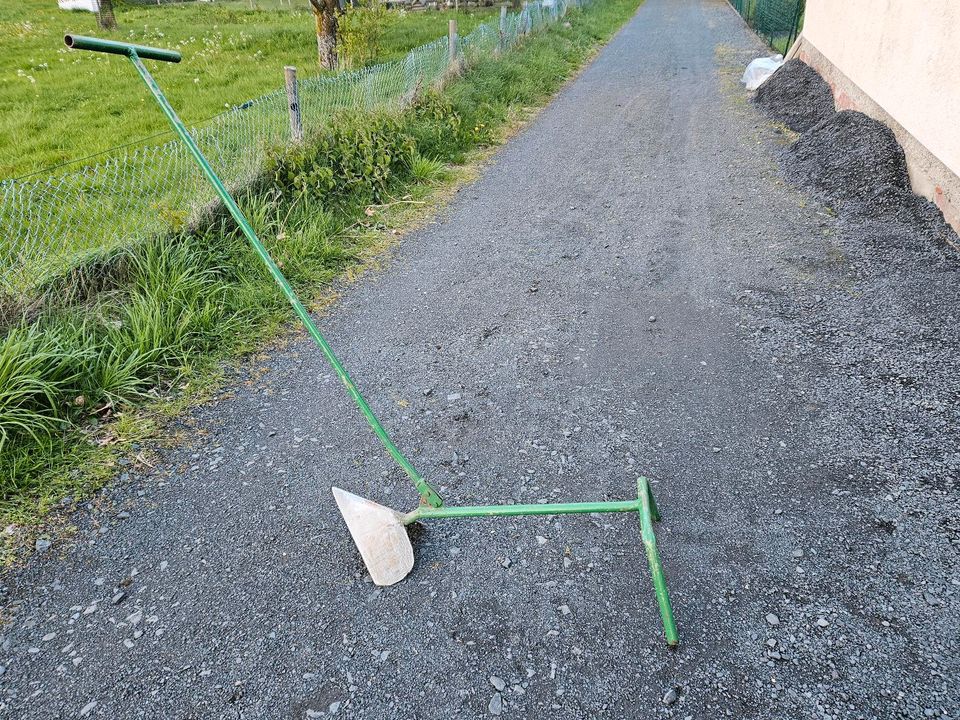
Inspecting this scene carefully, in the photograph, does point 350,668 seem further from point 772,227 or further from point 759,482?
point 772,227

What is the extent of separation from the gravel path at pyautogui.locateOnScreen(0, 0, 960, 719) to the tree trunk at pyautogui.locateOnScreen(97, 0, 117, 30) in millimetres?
14843

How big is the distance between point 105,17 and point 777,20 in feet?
49.0

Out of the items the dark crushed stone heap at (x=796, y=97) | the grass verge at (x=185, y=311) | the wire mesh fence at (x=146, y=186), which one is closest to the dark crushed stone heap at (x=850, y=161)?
the dark crushed stone heap at (x=796, y=97)

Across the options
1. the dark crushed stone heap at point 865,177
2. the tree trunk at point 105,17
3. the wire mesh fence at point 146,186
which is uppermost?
the tree trunk at point 105,17

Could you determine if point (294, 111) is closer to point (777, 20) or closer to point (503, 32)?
point (503, 32)

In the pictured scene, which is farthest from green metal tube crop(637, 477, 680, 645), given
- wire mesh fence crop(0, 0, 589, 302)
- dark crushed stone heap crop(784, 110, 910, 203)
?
dark crushed stone heap crop(784, 110, 910, 203)

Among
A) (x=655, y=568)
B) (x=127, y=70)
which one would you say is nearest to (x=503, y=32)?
(x=127, y=70)

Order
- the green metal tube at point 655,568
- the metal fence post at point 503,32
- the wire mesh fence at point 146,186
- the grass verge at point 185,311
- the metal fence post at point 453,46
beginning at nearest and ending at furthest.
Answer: the green metal tube at point 655,568, the grass verge at point 185,311, the wire mesh fence at point 146,186, the metal fence post at point 453,46, the metal fence post at point 503,32

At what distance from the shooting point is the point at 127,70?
11.0 m

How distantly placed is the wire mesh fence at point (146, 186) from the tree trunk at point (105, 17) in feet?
Result: 37.4

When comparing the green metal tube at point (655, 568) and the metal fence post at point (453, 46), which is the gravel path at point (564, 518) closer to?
the green metal tube at point (655, 568)

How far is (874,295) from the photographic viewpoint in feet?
14.0

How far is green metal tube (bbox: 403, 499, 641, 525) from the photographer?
214 cm

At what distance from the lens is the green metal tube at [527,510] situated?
214 cm
